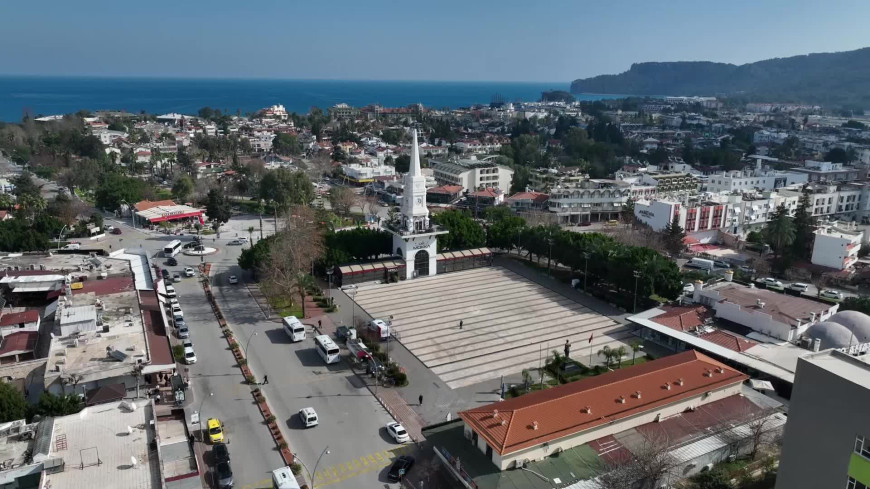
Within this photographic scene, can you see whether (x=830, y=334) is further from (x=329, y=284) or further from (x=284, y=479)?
(x=329, y=284)

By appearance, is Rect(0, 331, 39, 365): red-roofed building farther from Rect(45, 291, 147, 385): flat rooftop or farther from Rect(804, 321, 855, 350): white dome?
Rect(804, 321, 855, 350): white dome

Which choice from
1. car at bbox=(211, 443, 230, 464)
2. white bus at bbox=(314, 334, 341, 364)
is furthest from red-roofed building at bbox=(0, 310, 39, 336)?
car at bbox=(211, 443, 230, 464)

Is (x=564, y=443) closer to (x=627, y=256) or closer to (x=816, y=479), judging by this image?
(x=816, y=479)

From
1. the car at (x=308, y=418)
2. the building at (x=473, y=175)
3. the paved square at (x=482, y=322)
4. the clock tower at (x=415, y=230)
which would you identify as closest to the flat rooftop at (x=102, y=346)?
the car at (x=308, y=418)

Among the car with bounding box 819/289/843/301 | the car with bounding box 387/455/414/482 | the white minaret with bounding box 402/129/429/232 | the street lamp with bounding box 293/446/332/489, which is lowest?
the car with bounding box 819/289/843/301

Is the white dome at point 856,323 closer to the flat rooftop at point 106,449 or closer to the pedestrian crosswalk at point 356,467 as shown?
the pedestrian crosswalk at point 356,467

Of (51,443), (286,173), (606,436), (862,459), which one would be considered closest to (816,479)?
(862,459)
